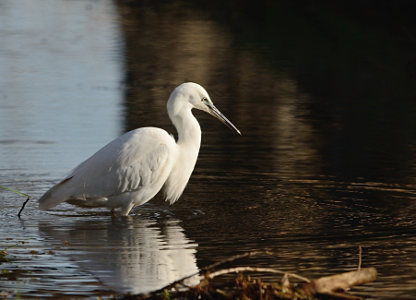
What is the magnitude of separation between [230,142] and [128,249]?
5.03 m

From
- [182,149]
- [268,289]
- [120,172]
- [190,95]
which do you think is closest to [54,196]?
[120,172]

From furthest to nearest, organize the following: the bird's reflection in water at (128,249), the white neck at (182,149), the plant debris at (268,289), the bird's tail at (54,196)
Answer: the white neck at (182,149) → the bird's tail at (54,196) → the bird's reflection in water at (128,249) → the plant debris at (268,289)

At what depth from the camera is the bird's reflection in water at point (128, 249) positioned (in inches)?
281

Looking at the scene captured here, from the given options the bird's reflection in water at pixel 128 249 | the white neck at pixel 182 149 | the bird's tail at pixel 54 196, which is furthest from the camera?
the white neck at pixel 182 149

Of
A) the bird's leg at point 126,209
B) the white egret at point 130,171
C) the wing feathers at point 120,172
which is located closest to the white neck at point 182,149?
the white egret at point 130,171

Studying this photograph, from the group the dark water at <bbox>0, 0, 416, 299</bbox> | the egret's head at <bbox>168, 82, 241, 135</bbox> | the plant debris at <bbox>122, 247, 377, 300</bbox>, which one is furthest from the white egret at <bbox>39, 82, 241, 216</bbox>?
the plant debris at <bbox>122, 247, 377, 300</bbox>

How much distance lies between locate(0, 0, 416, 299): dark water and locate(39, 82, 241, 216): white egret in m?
0.22

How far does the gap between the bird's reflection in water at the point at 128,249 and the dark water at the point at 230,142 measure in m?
0.02

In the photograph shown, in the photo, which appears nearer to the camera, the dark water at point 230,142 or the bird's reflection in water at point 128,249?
the bird's reflection in water at point 128,249

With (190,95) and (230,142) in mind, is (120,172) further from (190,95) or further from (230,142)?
(230,142)

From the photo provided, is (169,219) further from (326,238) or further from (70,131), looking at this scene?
(70,131)

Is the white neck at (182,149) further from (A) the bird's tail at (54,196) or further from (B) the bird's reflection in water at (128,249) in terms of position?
(A) the bird's tail at (54,196)

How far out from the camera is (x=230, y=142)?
12977 millimetres

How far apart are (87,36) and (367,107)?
38.8ft
